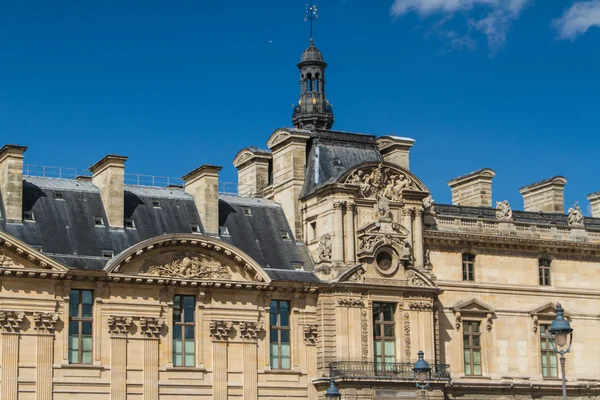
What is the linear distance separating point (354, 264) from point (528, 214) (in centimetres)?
1086

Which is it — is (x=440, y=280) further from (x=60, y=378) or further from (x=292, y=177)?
(x=60, y=378)

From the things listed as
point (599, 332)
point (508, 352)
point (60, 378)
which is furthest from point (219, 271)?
point (599, 332)

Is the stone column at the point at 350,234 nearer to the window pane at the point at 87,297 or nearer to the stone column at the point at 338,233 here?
the stone column at the point at 338,233

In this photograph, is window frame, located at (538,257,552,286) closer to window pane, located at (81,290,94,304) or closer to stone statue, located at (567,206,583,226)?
stone statue, located at (567,206,583,226)

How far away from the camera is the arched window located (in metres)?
59.1

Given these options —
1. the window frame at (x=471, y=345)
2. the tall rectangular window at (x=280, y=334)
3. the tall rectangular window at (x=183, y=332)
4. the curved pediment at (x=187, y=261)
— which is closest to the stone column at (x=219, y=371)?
the tall rectangular window at (x=183, y=332)

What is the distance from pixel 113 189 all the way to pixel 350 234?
31.0ft

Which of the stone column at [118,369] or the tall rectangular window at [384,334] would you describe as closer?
the stone column at [118,369]

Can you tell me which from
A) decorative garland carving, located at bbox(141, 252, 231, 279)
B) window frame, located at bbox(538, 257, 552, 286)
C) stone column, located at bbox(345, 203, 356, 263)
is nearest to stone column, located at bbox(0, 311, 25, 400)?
decorative garland carving, located at bbox(141, 252, 231, 279)

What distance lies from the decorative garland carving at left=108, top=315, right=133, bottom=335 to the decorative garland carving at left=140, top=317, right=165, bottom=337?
529mm

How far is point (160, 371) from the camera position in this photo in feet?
164

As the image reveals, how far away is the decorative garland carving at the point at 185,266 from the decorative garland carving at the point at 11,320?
16.2 feet

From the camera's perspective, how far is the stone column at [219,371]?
50.8 metres

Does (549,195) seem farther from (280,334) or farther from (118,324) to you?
(118,324)
